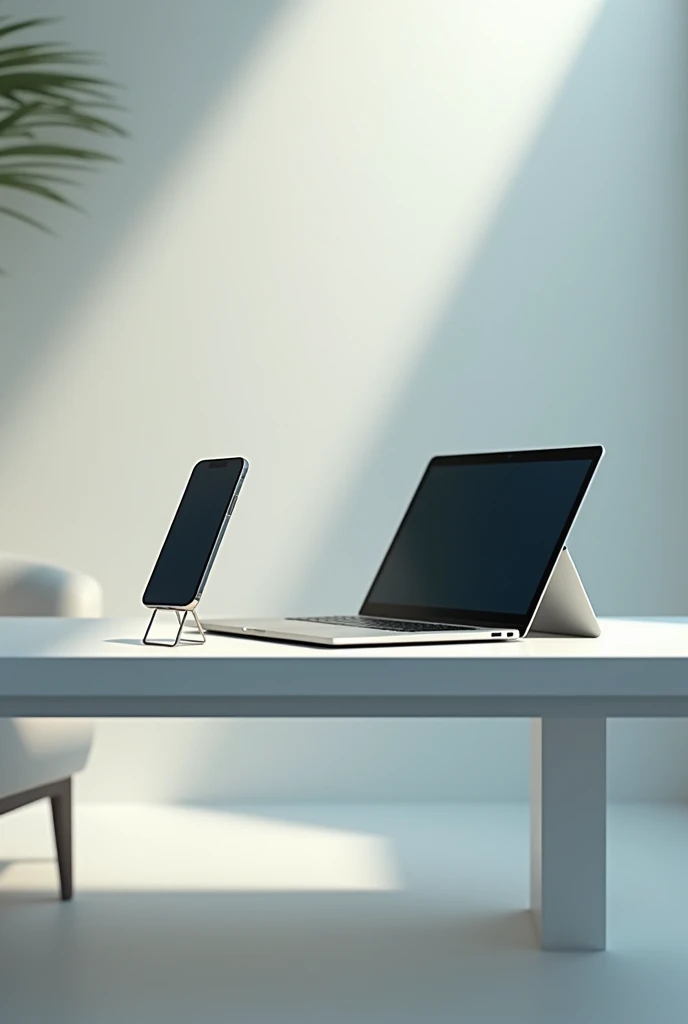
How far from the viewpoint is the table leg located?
2016 mm

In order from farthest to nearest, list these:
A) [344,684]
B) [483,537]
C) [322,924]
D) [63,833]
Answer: [63,833] → [322,924] → [483,537] → [344,684]

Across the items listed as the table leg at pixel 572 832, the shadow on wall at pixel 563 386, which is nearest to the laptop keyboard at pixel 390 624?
the table leg at pixel 572 832

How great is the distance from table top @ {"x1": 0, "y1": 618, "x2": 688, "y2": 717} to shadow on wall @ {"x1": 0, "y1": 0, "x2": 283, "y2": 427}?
2.28 metres

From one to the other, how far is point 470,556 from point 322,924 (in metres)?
0.95

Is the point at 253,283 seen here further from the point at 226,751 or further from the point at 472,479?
the point at 472,479

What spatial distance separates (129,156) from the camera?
133 inches

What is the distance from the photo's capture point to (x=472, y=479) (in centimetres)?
171

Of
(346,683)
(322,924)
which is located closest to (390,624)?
(346,683)

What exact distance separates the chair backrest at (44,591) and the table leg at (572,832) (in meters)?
0.90

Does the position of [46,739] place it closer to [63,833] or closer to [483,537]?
[63,833]

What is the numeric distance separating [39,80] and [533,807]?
2013 mm

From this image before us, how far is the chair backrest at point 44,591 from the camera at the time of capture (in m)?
2.41

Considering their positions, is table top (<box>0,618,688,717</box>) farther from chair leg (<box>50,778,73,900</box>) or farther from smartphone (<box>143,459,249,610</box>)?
chair leg (<box>50,778,73,900</box>)

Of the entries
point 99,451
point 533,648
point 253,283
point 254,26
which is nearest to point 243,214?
point 253,283
